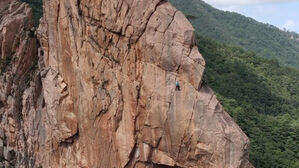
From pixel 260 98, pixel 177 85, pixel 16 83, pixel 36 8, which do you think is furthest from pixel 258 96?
pixel 177 85

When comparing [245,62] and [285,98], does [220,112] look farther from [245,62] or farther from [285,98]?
[245,62]

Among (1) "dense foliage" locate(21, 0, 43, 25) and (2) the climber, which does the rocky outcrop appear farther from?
(2) the climber

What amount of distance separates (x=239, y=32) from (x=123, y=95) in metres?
130

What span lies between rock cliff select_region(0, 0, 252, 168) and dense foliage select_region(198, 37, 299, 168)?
14.4m

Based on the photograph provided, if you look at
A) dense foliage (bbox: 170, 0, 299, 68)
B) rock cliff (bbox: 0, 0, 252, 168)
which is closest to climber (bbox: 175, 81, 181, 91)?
rock cliff (bbox: 0, 0, 252, 168)

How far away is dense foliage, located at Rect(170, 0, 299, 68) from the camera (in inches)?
4938

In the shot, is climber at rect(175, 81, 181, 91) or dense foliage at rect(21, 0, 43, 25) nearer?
climber at rect(175, 81, 181, 91)

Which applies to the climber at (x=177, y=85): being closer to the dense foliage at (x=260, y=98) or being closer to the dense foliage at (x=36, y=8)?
the dense foliage at (x=260, y=98)

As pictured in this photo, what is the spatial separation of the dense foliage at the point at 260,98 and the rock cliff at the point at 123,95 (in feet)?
47.3

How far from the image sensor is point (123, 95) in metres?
21.7

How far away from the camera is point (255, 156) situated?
33.4m

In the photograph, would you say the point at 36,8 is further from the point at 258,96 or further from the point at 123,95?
the point at 258,96

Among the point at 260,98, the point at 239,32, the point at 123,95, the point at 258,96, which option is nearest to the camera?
the point at 123,95

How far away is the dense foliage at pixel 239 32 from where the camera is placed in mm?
125438
